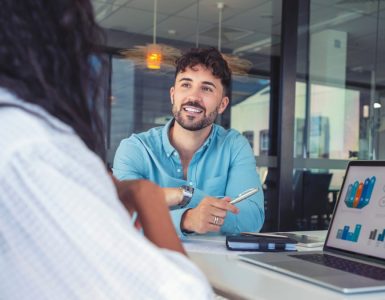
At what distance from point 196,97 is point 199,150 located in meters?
0.25

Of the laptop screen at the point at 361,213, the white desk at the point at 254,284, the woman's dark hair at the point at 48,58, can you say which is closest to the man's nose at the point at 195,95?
the laptop screen at the point at 361,213

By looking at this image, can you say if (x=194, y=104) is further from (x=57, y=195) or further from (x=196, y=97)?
(x=57, y=195)

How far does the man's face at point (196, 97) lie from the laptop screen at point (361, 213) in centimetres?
84

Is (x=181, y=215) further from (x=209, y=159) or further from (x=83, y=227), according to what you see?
(x=83, y=227)

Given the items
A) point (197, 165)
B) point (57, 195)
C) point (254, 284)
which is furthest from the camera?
point (197, 165)

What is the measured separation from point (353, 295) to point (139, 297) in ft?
1.53

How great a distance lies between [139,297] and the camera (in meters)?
0.49

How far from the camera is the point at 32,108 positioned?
1.64ft

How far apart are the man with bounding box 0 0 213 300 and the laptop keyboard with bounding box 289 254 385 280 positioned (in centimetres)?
54

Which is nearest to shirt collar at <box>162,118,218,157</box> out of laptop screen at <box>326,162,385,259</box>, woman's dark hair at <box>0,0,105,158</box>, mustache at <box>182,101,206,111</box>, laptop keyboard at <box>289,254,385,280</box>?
mustache at <box>182,101,206,111</box>

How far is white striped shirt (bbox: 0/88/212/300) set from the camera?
1.52 ft

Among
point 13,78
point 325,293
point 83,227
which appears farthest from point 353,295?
point 13,78

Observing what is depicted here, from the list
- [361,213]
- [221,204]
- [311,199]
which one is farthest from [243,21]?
[361,213]

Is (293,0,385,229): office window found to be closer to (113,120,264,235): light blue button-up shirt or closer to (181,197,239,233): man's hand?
(113,120,264,235): light blue button-up shirt
